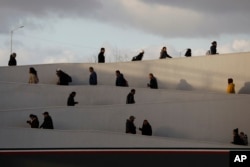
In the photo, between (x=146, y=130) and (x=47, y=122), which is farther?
(x=146, y=130)

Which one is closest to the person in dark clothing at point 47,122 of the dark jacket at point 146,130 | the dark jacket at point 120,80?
the dark jacket at point 146,130

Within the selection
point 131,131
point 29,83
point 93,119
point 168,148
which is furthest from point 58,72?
point 168,148

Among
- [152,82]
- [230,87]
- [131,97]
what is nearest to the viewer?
[131,97]

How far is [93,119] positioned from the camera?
22.5 metres

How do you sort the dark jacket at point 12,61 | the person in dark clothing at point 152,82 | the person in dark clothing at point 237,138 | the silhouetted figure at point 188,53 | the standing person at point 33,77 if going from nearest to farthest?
the person in dark clothing at point 237,138, the person in dark clothing at point 152,82, the standing person at point 33,77, the silhouetted figure at point 188,53, the dark jacket at point 12,61

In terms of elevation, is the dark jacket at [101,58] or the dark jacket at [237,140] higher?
the dark jacket at [101,58]

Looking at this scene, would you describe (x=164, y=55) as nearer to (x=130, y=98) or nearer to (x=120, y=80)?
(x=120, y=80)

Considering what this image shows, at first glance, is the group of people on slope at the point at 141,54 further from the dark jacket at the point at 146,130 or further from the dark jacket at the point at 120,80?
the dark jacket at the point at 146,130

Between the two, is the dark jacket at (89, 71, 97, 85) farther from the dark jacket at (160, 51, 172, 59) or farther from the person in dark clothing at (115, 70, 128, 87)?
the dark jacket at (160, 51, 172, 59)

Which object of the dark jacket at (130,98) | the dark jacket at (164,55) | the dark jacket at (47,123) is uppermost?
the dark jacket at (164,55)

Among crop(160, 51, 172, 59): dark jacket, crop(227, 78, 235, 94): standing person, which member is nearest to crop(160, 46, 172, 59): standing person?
crop(160, 51, 172, 59): dark jacket

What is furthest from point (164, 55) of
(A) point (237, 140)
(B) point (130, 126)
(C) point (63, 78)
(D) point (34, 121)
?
(D) point (34, 121)

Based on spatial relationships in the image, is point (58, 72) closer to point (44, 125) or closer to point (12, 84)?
point (12, 84)

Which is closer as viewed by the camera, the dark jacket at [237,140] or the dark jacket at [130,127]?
the dark jacket at [237,140]
